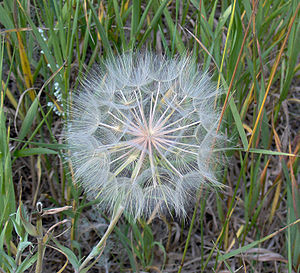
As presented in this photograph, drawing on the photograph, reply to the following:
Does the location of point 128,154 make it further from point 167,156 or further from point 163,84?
point 163,84

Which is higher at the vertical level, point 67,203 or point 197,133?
point 197,133

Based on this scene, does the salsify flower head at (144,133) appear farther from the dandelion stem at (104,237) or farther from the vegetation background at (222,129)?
the dandelion stem at (104,237)

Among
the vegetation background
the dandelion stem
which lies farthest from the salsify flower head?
the dandelion stem

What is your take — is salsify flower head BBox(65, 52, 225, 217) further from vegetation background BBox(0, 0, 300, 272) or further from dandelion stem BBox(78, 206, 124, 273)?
dandelion stem BBox(78, 206, 124, 273)

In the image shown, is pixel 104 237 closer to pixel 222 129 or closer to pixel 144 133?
pixel 144 133

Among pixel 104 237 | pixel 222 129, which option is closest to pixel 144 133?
pixel 222 129

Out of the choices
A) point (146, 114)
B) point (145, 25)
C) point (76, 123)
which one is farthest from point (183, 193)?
point (145, 25)

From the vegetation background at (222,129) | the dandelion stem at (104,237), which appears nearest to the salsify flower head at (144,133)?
the vegetation background at (222,129)
